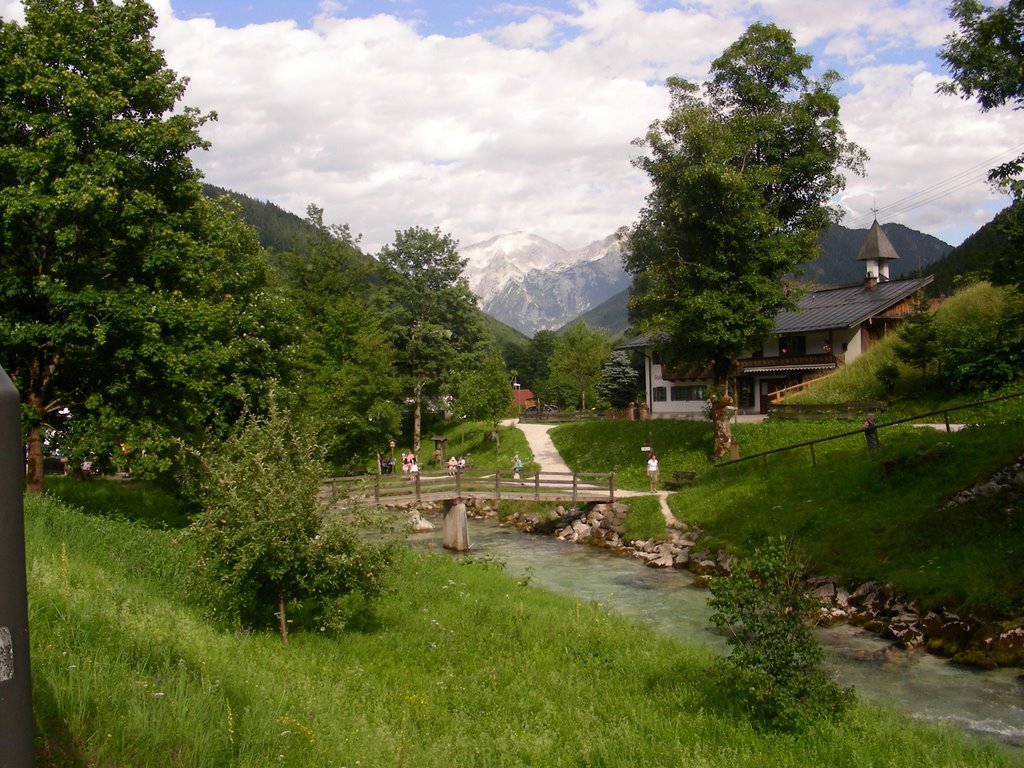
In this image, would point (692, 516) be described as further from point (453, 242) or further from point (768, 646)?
point (453, 242)

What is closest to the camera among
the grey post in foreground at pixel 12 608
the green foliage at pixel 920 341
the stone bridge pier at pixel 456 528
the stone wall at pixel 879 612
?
the grey post in foreground at pixel 12 608

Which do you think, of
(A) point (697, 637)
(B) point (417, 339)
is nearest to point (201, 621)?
(A) point (697, 637)

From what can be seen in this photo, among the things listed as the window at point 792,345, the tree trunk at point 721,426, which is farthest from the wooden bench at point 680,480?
the window at point 792,345

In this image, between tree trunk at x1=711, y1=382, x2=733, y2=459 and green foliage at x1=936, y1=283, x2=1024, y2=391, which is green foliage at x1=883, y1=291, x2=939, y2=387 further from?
tree trunk at x1=711, y1=382, x2=733, y2=459

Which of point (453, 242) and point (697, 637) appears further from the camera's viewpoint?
point (453, 242)

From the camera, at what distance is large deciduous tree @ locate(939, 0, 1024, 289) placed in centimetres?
1675

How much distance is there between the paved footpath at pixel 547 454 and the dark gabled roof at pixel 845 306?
15630mm

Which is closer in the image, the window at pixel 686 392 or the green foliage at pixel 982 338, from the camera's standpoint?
the green foliage at pixel 982 338

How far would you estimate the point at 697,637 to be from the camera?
17.9m

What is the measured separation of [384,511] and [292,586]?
209 centimetres

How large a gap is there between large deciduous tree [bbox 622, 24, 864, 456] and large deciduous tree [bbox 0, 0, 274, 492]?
1965cm

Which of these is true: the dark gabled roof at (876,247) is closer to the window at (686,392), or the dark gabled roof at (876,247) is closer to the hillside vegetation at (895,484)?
the window at (686,392)

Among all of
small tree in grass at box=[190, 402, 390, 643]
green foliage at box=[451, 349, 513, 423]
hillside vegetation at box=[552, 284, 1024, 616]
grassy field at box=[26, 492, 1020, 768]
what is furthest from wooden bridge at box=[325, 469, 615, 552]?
green foliage at box=[451, 349, 513, 423]

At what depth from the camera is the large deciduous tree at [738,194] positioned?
3275cm
